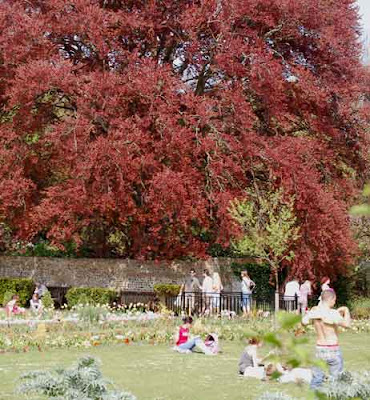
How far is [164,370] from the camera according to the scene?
13.2m

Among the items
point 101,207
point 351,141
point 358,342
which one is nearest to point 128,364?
point 358,342

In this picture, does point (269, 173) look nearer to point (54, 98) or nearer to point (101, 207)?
point (101, 207)

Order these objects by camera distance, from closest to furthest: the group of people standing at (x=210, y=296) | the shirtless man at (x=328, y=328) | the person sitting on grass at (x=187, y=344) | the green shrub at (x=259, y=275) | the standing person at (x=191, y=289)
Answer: the shirtless man at (x=328, y=328) < the person sitting on grass at (x=187, y=344) < the group of people standing at (x=210, y=296) < the standing person at (x=191, y=289) < the green shrub at (x=259, y=275)

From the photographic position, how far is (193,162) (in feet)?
92.1

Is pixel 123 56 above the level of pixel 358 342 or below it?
above

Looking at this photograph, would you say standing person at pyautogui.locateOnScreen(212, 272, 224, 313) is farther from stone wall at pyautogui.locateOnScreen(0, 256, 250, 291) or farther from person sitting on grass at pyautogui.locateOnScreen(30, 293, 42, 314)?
person sitting on grass at pyautogui.locateOnScreen(30, 293, 42, 314)

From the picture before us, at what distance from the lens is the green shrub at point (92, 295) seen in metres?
26.9

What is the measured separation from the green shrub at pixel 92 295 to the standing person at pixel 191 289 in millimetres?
2390

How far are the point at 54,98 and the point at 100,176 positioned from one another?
4089 mm

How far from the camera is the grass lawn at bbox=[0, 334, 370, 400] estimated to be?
35.5 ft

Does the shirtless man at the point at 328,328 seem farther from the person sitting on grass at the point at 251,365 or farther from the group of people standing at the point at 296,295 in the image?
the group of people standing at the point at 296,295

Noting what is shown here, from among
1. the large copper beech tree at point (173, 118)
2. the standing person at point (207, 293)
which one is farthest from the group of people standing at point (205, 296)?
the large copper beech tree at point (173, 118)

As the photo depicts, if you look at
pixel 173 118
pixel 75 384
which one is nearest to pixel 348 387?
pixel 75 384

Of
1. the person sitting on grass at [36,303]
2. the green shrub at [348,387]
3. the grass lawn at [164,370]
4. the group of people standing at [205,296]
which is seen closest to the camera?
the green shrub at [348,387]
